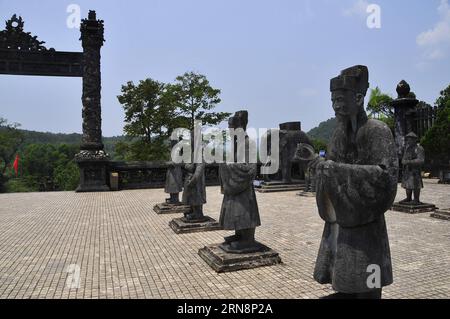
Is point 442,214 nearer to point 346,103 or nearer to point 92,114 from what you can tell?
point 346,103

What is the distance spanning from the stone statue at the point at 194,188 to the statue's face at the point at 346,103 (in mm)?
5388

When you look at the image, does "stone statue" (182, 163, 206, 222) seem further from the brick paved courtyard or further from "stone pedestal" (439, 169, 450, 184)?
"stone pedestal" (439, 169, 450, 184)

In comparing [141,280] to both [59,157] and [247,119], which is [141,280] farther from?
[59,157]

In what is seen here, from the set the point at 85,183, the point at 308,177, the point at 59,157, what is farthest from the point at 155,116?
the point at 59,157

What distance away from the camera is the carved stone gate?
→ 1761 cm

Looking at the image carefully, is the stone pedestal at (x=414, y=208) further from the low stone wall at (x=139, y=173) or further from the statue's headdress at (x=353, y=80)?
the low stone wall at (x=139, y=173)

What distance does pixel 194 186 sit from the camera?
818 centimetres

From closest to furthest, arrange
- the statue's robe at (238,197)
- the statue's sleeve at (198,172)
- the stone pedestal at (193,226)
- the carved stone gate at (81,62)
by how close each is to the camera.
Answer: the statue's robe at (238,197), the statue's sleeve at (198,172), the stone pedestal at (193,226), the carved stone gate at (81,62)

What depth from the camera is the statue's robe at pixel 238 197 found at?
221 inches

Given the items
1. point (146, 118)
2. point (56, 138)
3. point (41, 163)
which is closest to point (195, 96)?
point (146, 118)

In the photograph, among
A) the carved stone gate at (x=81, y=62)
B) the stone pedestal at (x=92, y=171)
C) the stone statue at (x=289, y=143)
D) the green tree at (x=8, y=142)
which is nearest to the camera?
the stone pedestal at (x=92, y=171)

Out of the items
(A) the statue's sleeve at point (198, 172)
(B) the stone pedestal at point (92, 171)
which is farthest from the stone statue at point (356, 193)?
(B) the stone pedestal at point (92, 171)

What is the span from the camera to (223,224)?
19.0 feet

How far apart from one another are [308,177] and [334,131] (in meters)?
12.0
